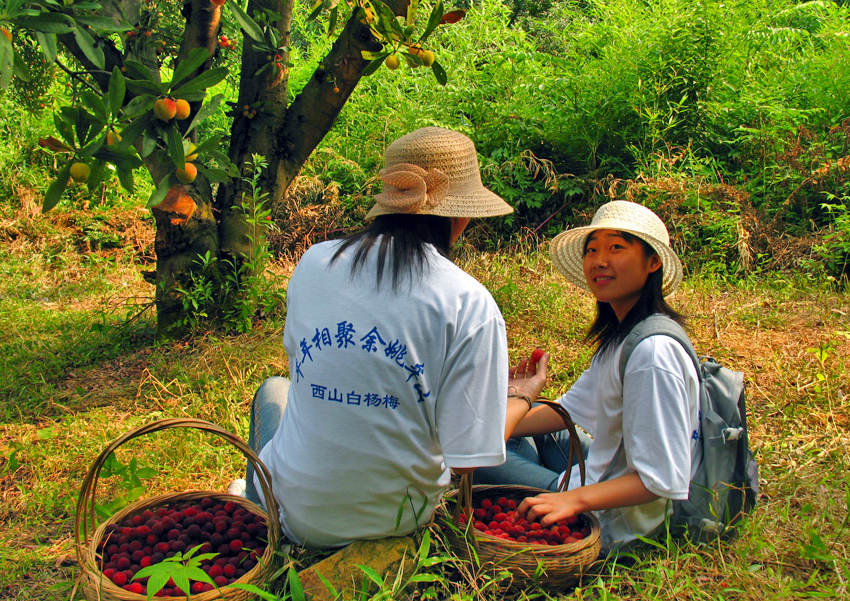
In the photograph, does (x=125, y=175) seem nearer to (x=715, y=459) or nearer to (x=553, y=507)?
(x=553, y=507)

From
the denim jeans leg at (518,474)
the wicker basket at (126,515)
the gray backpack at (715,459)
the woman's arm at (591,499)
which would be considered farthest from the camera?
the denim jeans leg at (518,474)

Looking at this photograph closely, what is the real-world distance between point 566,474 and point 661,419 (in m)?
0.43

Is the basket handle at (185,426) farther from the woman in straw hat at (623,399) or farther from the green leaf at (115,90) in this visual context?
the green leaf at (115,90)

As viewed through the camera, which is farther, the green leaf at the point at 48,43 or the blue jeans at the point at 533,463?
the blue jeans at the point at 533,463

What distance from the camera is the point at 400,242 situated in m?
1.67

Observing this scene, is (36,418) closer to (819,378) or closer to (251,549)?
(251,549)

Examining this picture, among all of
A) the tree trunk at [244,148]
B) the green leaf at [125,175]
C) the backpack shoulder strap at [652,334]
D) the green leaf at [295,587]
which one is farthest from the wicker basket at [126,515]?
the tree trunk at [244,148]

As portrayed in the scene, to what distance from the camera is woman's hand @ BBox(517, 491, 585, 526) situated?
1.83 metres

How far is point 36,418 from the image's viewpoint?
324 centimetres

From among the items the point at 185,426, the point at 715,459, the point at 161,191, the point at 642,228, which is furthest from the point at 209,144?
the point at 715,459

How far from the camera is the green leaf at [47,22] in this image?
181cm

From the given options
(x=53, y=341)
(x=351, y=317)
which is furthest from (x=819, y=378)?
(x=53, y=341)

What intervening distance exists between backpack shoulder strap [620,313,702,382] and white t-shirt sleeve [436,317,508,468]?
39 cm

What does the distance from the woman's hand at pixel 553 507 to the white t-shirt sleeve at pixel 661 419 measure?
19 centimetres
